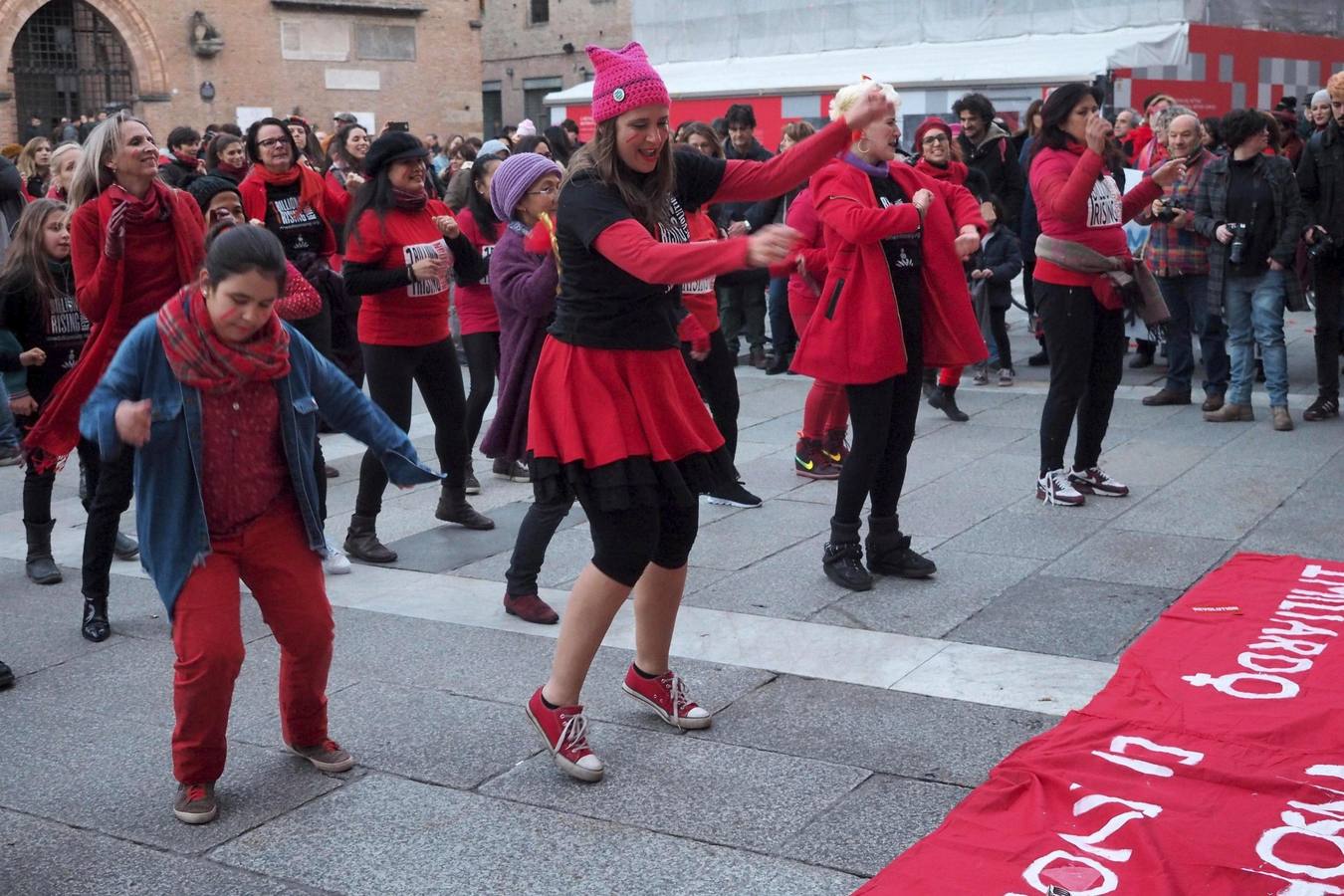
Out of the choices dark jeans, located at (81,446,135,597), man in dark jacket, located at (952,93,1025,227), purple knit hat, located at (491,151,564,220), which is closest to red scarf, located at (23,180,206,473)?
dark jeans, located at (81,446,135,597)

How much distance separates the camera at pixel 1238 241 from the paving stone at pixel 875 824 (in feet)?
19.6

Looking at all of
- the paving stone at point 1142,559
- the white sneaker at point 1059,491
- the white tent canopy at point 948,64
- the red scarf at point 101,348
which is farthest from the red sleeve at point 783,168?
the white tent canopy at point 948,64

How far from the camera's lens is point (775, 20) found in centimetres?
2256

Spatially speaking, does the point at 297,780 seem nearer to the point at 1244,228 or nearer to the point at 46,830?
the point at 46,830

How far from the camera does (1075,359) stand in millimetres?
6973

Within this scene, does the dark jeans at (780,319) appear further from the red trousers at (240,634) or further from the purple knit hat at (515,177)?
the red trousers at (240,634)

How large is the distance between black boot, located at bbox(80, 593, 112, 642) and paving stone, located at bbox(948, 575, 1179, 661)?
3.11 meters

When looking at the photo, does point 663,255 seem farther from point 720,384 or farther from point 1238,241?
point 1238,241

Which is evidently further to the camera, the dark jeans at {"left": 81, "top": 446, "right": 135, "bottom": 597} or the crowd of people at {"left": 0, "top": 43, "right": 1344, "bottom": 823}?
the dark jeans at {"left": 81, "top": 446, "right": 135, "bottom": 597}

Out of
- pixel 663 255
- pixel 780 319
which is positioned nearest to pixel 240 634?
pixel 663 255

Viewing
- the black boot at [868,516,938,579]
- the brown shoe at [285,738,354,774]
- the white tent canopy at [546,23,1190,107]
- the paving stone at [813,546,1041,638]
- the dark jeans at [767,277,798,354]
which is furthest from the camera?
the white tent canopy at [546,23,1190,107]

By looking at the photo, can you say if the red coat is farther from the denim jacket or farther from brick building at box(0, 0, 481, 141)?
brick building at box(0, 0, 481, 141)

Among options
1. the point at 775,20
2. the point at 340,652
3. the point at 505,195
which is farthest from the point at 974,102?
the point at 775,20

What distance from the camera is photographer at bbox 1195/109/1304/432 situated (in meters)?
8.86
